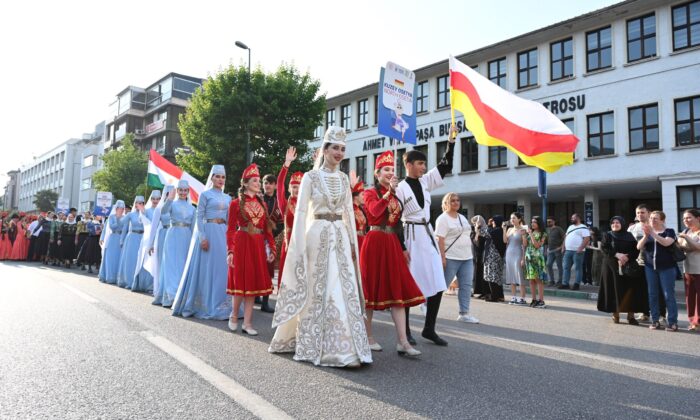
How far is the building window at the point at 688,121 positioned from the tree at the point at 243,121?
1731 centimetres

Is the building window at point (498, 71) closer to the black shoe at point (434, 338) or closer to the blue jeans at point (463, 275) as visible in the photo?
the blue jeans at point (463, 275)

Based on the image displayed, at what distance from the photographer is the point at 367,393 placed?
154 inches

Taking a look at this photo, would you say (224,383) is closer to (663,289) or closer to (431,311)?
(431,311)

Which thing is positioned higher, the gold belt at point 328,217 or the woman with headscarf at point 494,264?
the gold belt at point 328,217

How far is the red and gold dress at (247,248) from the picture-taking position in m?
6.71

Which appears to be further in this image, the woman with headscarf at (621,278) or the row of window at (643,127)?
the row of window at (643,127)

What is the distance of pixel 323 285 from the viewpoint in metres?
4.91

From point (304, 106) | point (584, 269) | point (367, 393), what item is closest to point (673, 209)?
point (584, 269)

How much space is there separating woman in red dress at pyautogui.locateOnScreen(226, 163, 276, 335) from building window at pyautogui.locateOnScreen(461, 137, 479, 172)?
979 inches

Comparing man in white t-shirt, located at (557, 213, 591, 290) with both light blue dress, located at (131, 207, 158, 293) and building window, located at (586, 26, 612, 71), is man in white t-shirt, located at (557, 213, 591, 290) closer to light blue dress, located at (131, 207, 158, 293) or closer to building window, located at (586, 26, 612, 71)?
light blue dress, located at (131, 207, 158, 293)

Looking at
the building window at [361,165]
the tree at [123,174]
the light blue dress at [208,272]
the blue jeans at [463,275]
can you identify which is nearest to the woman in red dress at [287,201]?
the light blue dress at [208,272]

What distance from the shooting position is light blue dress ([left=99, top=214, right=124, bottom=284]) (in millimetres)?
14383

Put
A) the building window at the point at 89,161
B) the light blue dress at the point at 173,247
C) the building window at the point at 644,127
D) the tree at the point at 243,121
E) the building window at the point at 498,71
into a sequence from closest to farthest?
the light blue dress at the point at 173,247 < the building window at the point at 644,127 < the tree at the point at 243,121 < the building window at the point at 498,71 < the building window at the point at 89,161

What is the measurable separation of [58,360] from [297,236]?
2.41m
